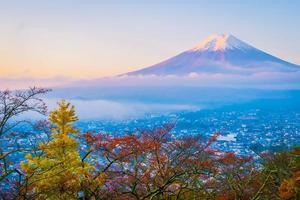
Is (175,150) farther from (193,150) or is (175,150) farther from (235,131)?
(235,131)

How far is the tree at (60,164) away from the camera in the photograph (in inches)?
450

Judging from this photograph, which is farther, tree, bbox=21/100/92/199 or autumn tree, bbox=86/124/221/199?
autumn tree, bbox=86/124/221/199

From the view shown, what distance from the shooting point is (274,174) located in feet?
67.9

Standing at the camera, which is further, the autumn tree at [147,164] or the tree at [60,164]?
the autumn tree at [147,164]

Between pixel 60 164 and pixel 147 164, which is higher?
pixel 60 164

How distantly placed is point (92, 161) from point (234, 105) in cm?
15963

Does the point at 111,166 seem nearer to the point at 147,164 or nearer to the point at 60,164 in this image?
the point at 147,164

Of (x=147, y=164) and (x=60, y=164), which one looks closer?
(x=60, y=164)

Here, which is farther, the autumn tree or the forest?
the autumn tree

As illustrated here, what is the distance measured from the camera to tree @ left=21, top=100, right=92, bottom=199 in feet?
37.5

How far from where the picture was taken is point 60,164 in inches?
493

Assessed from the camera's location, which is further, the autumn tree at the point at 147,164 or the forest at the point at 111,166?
the autumn tree at the point at 147,164

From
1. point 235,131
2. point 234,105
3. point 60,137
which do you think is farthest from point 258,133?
point 60,137

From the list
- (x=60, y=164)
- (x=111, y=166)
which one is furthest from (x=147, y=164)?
(x=60, y=164)
